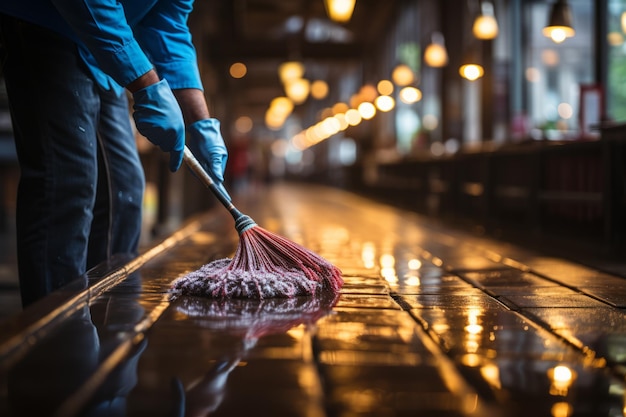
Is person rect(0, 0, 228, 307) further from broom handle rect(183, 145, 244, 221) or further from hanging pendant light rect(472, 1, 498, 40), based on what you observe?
hanging pendant light rect(472, 1, 498, 40)

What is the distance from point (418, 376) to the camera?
4.99ft

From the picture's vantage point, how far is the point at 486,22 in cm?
922

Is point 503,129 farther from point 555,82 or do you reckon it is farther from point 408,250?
point 408,250

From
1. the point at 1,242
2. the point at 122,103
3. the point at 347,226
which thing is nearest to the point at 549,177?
the point at 347,226

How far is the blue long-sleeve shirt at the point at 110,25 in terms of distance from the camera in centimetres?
239

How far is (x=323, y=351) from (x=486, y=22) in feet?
26.6

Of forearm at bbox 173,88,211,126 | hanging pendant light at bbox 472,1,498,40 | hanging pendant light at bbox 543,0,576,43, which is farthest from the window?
forearm at bbox 173,88,211,126

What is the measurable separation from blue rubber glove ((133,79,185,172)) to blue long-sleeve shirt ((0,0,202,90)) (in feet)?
0.24

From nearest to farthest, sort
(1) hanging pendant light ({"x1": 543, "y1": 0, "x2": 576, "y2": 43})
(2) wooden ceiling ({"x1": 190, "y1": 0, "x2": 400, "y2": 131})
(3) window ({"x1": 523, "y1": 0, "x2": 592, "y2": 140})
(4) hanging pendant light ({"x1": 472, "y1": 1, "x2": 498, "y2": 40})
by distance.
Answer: (1) hanging pendant light ({"x1": 543, "y1": 0, "x2": 576, "y2": 43})
(3) window ({"x1": 523, "y1": 0, "x2": 592, "y2": 140})
(4) hanging pendant light ({"x1": 472, "y1": 1, "x2": 498, "y2": 40})
(2) wooden ceiling ({"x1": 190, "y1": 0, "x2": 400, "y2": 131})

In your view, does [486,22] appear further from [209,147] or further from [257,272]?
[257,272]

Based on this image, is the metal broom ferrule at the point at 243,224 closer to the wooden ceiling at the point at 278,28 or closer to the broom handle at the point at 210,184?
the broom handle at the point at 210,184

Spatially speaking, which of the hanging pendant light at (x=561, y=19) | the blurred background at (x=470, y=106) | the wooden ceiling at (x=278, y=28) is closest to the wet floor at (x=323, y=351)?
the blurred background at (x=470, y=106)

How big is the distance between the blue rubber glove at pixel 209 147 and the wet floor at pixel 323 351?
431mm

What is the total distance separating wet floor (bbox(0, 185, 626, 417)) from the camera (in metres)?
1.34
